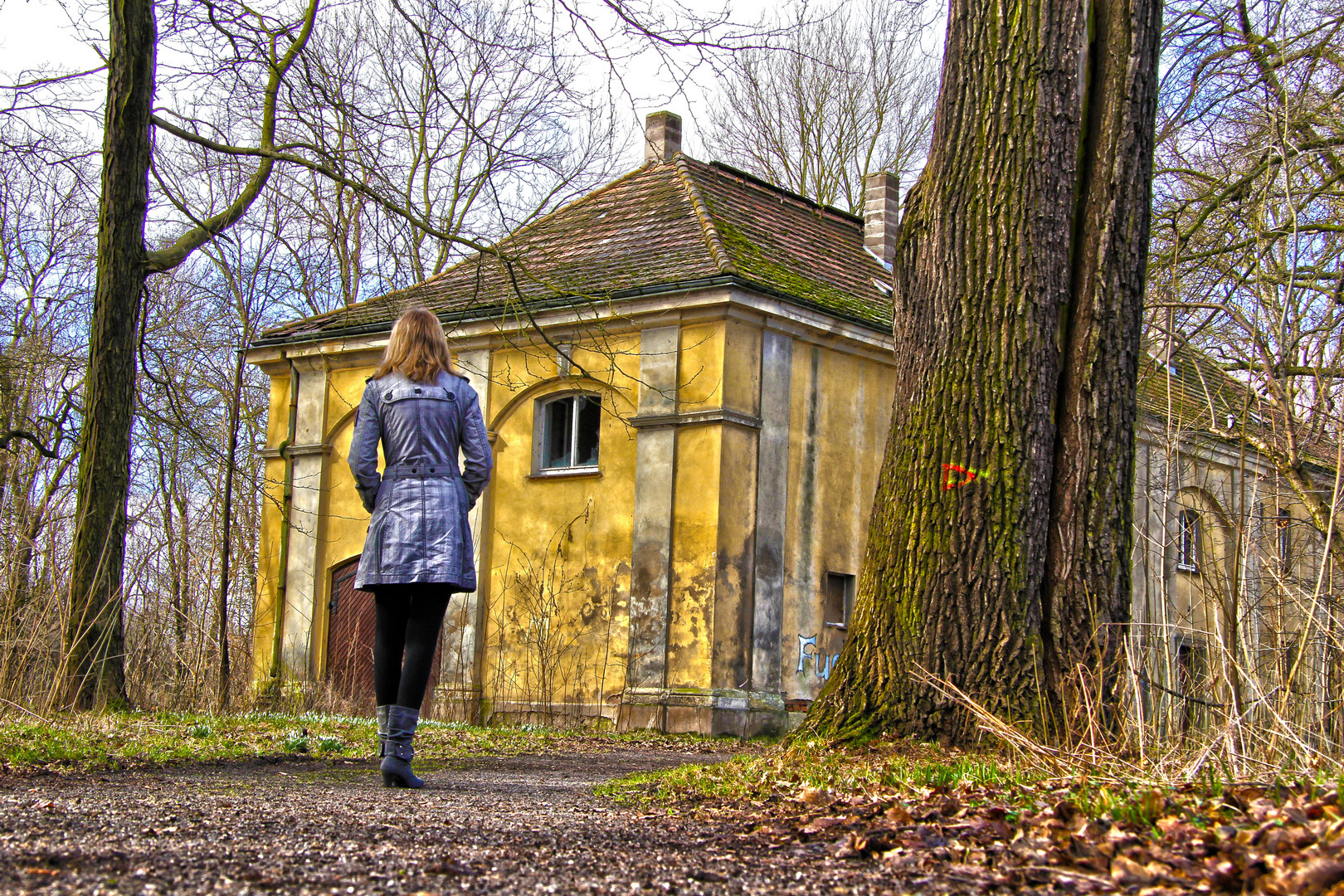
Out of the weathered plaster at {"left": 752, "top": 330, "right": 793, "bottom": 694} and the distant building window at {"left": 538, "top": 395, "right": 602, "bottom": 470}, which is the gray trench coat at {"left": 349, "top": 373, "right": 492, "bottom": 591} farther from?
the distant building window at {"left": 538, "top": 395, "right": 602, "bottom": 470}

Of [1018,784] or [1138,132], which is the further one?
[1138,132]

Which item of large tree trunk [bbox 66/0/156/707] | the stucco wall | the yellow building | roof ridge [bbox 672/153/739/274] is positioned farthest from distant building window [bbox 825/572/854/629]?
large tree trunk [bbox 66/0/156/707]

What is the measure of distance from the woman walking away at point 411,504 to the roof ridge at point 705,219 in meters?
8.94

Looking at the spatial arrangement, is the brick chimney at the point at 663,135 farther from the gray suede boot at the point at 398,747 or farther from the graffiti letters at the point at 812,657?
the gray suede boot at the point at 398,747

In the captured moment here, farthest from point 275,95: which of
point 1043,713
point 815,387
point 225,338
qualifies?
point 225,338

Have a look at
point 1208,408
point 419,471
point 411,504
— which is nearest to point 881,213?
point 1208,408

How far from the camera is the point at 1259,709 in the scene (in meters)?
4.70

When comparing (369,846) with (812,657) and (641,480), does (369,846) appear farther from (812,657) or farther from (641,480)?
(812,657)

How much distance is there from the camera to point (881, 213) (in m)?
20.4

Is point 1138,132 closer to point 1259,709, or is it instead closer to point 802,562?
point 1259,709

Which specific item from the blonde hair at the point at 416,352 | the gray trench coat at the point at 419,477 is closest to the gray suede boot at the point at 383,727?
the gray trench coat at the point at 419,477

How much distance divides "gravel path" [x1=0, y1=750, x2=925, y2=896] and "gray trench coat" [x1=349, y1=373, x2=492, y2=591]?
91cm

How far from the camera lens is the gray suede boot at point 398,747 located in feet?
17.3

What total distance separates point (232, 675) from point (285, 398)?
7.72m
